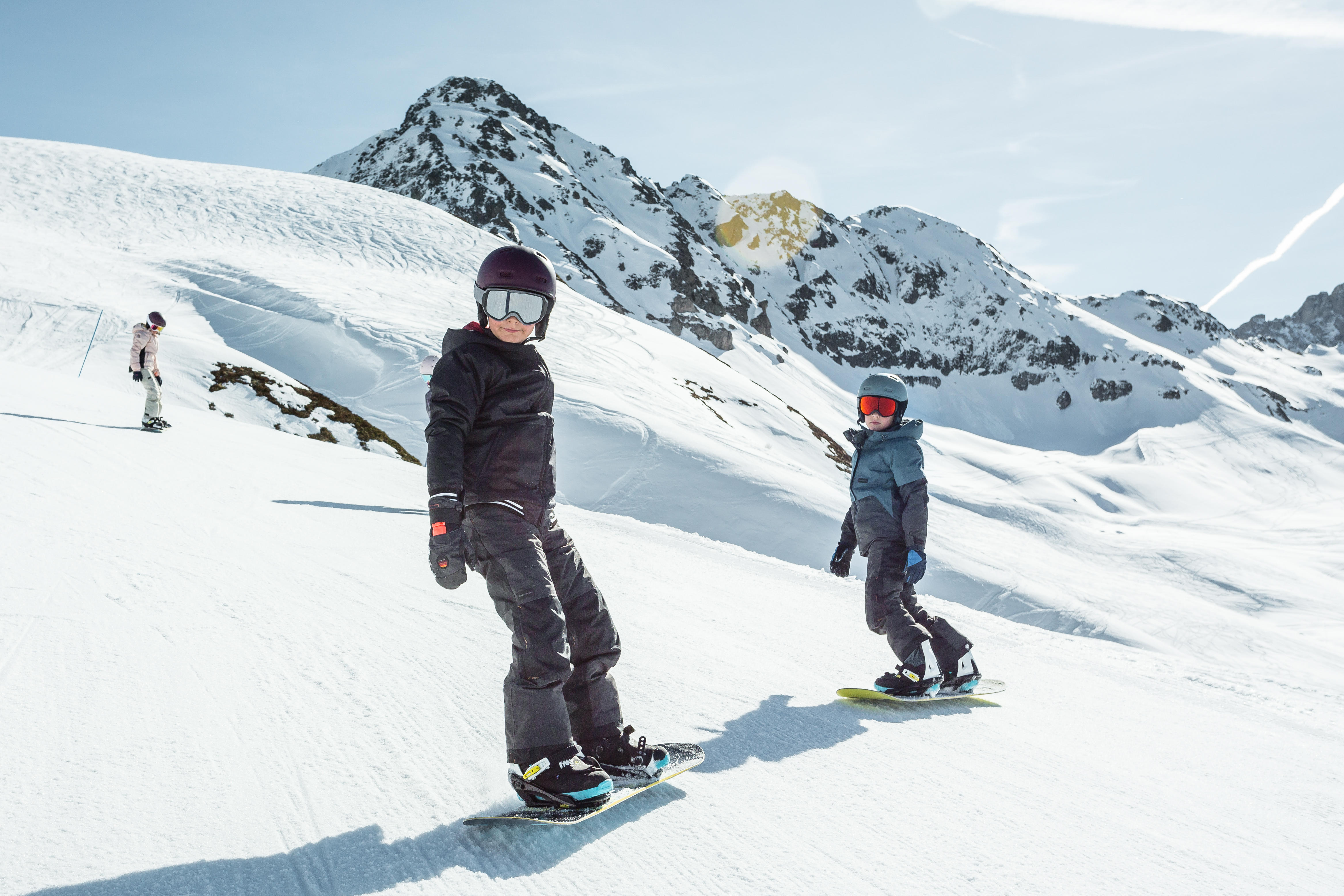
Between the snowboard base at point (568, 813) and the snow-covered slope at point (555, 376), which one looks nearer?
the snowboard base at point (568, 813)

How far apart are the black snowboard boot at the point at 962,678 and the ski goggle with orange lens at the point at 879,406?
1.51 metres

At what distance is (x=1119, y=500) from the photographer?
260 ft

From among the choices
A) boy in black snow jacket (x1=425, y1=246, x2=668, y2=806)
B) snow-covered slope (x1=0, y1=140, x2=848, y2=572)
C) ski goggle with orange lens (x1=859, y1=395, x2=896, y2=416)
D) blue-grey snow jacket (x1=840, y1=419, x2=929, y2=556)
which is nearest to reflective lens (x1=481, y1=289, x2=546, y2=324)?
boy in black snow jacket (x1=425, y1=246, x2=668, y2=806)

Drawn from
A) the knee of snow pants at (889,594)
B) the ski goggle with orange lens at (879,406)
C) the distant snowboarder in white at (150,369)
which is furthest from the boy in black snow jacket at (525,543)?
the distant snowboarder in white at (150,369)

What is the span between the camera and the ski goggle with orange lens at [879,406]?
4680 millimetres

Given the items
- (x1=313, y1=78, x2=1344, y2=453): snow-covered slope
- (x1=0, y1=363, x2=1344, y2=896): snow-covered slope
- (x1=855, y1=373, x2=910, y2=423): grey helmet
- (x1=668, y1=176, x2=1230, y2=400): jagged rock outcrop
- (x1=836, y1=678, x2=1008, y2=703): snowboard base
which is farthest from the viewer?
(x1=668, y1=176, x2=1230, y2=400): jagged rock outcrop

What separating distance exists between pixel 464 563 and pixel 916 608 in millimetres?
3107

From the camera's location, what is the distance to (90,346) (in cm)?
1650

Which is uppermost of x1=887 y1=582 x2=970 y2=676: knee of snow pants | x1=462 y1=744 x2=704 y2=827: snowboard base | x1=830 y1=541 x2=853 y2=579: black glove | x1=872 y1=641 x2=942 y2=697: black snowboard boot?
x1=830 y1=541 x2=853 y2=579: black glove

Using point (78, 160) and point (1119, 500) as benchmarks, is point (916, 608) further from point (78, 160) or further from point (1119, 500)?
point (1119, 500)

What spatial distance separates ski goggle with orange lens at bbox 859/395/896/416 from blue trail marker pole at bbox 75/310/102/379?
51.2ft

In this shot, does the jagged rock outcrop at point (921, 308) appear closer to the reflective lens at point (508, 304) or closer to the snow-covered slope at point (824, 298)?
the snow-covered slope at point (824, 298)

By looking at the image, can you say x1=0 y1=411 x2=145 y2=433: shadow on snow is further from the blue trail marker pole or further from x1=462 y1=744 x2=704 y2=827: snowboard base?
x1=462 y1=744 x2=704 y2=827: snowboard base

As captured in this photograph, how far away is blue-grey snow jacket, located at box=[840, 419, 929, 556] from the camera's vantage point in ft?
14.6
